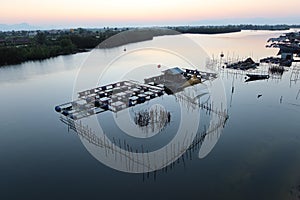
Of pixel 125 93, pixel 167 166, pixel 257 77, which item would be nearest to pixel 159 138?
pixel 167 166

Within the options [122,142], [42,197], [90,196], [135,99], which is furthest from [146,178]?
[135,99]

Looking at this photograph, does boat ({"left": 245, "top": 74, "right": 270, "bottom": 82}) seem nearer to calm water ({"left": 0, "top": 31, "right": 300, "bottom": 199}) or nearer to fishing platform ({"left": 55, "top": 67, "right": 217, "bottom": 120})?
fishing platform ({"left": 55, "top": 67, "right": 217, "bottom": 120})

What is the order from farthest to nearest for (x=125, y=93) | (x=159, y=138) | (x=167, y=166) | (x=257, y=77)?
(x=257, y=77) < (x=125, y=93) < (x=159, y=138) < (x=167, y=166)

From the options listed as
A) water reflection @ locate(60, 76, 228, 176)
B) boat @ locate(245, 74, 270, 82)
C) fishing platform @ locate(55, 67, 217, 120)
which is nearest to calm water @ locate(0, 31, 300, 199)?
water reflection @ locate(60, 76, 228, 176)

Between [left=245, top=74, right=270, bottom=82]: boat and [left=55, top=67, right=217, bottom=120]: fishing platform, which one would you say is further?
[left=245, top=74, right=270, bottom=82]: boat

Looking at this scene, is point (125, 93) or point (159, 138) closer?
point (159, 138)

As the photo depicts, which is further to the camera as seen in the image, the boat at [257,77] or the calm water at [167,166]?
the boat at [257,77]

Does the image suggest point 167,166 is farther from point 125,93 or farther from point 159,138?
point 125,93

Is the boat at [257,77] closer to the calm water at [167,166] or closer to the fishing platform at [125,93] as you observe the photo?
the fishing platform at [125,93]

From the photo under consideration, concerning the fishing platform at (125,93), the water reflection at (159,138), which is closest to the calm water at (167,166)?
the water reflection at (159,138)
